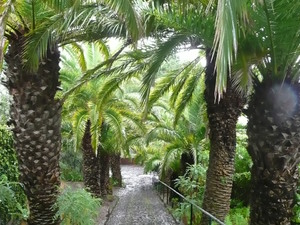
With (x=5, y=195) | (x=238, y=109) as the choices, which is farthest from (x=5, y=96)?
(x=238, y=109)

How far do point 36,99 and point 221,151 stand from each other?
4.47 metres

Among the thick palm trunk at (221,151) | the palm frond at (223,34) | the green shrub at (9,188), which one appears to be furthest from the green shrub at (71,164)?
the palm frond at (223,34)

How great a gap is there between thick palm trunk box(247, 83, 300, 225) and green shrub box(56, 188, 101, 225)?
3.62 m

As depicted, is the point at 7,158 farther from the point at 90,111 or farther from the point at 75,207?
the point at 90,111

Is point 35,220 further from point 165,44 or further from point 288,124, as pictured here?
point 288,124

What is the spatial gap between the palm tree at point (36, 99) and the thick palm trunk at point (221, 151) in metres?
3.31

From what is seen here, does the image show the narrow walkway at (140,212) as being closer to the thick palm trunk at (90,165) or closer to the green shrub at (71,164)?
the thick palm trunk at (90,165)

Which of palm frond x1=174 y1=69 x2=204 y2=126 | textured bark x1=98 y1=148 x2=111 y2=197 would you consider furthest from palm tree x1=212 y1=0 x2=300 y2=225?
textured bark x1=98 y1=148 x2=111 y2=197

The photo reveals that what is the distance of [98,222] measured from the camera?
12328 mm

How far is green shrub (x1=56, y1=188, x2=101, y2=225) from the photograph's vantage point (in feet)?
23.6

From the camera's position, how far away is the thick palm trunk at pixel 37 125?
22.1 feet

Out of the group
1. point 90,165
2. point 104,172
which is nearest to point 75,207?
point 90,165

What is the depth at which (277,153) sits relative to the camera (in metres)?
5.44

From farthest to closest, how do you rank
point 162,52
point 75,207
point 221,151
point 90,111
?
point 90,111, point 221,151, point 75,207, point 162,52
